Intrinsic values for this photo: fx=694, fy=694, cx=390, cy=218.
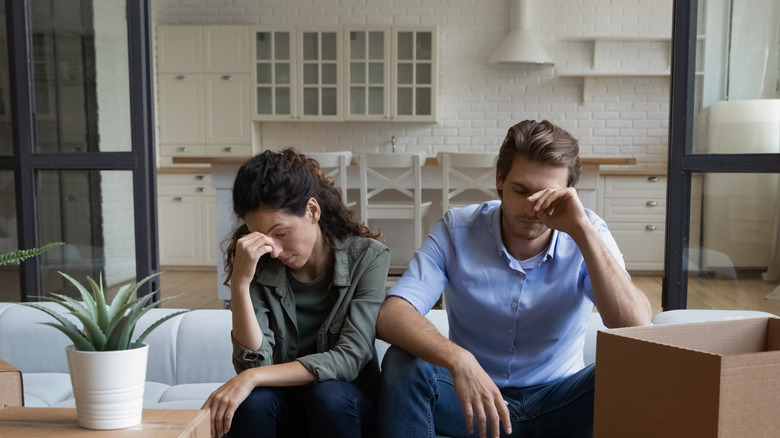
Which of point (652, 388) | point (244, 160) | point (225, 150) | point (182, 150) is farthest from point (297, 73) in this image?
point (652, 388)

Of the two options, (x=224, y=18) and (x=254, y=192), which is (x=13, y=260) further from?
(x=224, y=18)

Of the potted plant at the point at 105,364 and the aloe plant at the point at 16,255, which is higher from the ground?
the aloe plant at the point at 16,255

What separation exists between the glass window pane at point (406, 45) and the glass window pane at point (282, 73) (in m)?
0.97

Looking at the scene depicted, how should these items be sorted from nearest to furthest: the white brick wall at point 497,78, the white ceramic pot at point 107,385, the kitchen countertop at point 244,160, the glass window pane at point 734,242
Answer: the white ceramic pot at point 107,385
the glass window pane at point 734,242
the kitchen countertop at point 244,160
the white brick wall at point 497,78

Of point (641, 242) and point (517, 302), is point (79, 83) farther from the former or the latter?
point (641, 242)

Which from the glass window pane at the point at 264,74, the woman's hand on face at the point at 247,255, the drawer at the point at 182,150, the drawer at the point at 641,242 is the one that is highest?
the glass window pane at the point at 264,74

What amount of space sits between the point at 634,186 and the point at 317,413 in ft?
14.5

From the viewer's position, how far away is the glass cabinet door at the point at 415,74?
19.5 ft

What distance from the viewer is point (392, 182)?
155 inches

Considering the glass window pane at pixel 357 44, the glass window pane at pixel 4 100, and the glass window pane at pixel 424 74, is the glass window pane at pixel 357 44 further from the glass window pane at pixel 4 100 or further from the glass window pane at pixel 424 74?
the glass window pane at pixel 4 100

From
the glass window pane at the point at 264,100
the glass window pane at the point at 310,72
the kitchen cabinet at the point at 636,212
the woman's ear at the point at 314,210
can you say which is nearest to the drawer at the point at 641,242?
the kitchen cabinet at the point at 636,212

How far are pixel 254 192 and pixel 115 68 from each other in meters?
1.81

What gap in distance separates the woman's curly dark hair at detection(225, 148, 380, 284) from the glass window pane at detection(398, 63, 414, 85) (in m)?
4.51

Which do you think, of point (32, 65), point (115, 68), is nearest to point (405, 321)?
point (115, 68)
